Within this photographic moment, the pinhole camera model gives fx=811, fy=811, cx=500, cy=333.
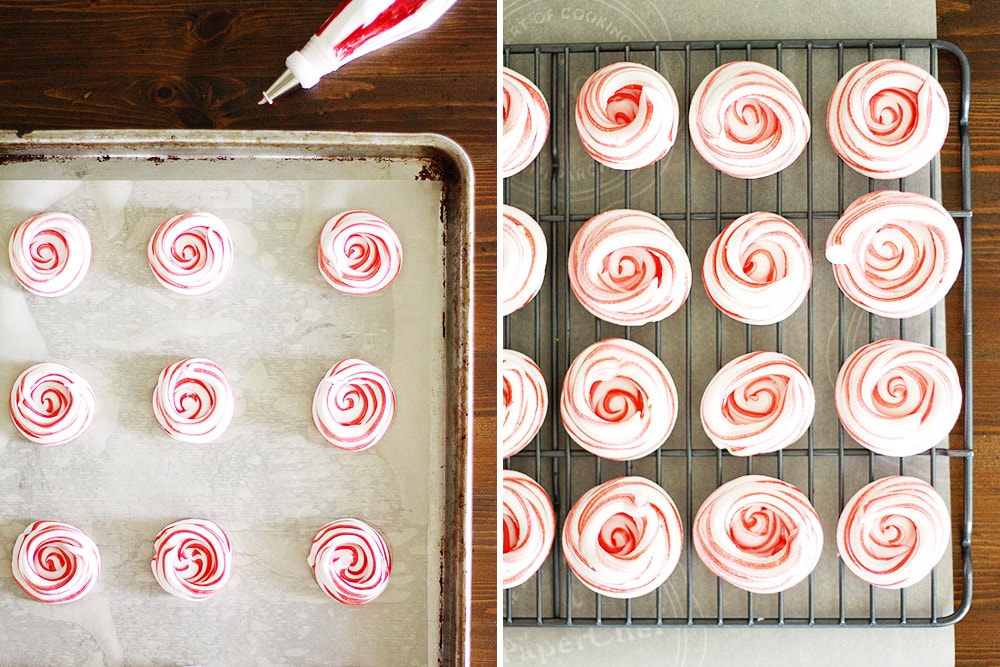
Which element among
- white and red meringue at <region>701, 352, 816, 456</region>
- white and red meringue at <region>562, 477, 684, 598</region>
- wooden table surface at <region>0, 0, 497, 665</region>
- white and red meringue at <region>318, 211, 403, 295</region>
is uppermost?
wooden table surface at <region>0, 0, 497, 665</region>

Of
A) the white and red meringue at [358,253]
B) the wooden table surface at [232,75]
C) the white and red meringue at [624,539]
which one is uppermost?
the wooden table surface at [232,75]

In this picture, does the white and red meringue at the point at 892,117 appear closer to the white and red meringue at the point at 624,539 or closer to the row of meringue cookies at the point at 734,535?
the row of meringue cookies at the point at 734,535

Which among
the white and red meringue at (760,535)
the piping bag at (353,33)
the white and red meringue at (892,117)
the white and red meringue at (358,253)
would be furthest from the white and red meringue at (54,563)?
the white and red meringue at (892,117)

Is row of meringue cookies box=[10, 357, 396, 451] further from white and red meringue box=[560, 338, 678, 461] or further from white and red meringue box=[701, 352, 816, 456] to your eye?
white and red meringue box=[701, 352, 816, 456]

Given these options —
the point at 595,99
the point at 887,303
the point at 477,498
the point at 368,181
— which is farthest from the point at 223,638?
the point at 887,303

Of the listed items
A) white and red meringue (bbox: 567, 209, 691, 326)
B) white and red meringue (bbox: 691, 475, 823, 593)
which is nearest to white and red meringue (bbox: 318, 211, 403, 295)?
white and red meringue (bbox: 567, 209, 691, 326)

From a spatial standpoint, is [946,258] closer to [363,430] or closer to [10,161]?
[363,430]
